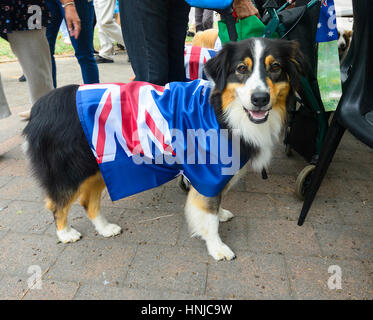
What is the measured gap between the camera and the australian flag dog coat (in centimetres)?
179

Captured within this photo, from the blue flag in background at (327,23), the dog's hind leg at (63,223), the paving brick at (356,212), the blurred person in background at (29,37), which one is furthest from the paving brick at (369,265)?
the blurred person in background at (29,37)

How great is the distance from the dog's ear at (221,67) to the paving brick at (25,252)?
5.35ft

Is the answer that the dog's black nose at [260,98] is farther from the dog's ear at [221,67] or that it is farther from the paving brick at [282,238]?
the paving brick at [282,238]

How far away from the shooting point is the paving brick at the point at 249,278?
1731 millimetres

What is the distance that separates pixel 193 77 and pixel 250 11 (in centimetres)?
87

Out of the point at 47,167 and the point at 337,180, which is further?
the point at 337,180

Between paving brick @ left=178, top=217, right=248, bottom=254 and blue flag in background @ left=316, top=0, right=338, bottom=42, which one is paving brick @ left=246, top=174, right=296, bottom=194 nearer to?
paving brick @ left=178, top=217, right=248, bottom=254

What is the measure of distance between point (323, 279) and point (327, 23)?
6.27 feet

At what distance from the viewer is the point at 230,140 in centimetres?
181

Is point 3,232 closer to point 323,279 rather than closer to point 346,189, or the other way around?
point 323,279

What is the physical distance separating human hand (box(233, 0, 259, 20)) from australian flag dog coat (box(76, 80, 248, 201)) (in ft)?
2.98

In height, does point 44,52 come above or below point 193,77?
above

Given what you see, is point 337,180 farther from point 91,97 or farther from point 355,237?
point 91,97
